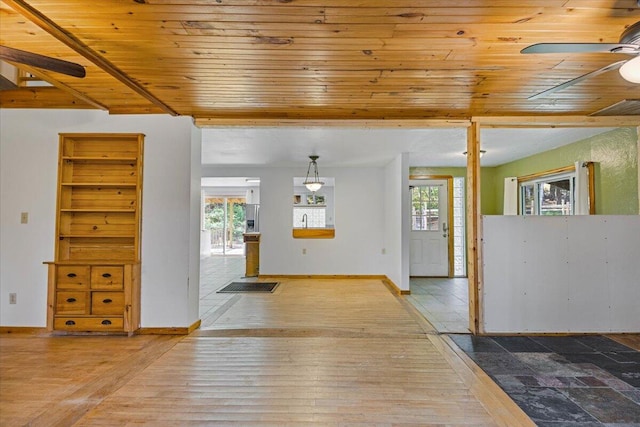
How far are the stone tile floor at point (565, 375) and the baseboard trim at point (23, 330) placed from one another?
13.2ft

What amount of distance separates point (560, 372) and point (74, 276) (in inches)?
169

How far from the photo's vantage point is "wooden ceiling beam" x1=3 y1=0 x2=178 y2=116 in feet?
5.31

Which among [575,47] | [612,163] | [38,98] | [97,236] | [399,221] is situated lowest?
[97,236]

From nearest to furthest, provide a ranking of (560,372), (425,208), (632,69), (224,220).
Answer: (632,69) → (560,372) → (425,208) → (224,220)

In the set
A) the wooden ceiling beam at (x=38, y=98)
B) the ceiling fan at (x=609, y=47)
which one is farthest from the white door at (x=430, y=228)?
the wooden ceiling beam at (x=38, y=98)

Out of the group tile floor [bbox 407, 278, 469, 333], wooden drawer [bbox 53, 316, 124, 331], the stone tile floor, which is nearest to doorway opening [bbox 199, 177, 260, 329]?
tile floor [bbox 407, 278, 469, 333]

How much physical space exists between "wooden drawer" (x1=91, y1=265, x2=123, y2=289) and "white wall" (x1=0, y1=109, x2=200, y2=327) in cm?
22

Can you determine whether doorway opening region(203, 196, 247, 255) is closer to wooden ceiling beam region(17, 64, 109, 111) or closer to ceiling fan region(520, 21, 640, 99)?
wooden ceiling beam region(17, 64, 109, 111)

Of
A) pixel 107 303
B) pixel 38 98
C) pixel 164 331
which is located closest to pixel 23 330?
pixel 107 303

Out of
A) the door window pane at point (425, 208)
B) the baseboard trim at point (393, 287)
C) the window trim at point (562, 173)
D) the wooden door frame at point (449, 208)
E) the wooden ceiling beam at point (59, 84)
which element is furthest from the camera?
the door window pane at point (425, 208)

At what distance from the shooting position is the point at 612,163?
12.8ft

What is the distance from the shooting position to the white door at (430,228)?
6488mm

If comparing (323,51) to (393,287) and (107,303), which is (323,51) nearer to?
(107,303)

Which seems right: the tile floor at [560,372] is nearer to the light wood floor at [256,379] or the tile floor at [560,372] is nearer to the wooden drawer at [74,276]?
Answer: the light wood floor at [256,379]
